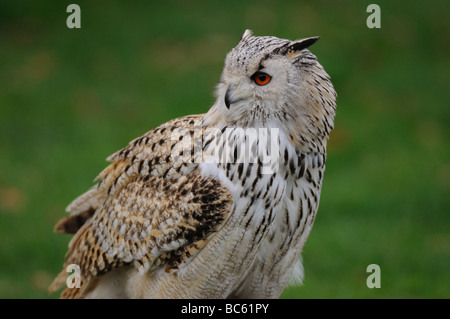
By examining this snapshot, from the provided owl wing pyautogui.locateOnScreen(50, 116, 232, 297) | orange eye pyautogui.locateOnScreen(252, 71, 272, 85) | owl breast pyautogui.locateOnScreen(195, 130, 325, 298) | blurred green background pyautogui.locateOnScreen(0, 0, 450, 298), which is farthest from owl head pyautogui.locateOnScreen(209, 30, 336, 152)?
blurred green background pyautogui.locateOnScreen(0, 0, 450, 298)

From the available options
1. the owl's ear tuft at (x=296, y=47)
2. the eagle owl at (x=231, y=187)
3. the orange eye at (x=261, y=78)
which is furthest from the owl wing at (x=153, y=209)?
the owl's ear tuft at (x=296, y=47)

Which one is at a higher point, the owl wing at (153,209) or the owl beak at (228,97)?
the owl beak at (228,97)

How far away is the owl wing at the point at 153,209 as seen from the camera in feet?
13.4

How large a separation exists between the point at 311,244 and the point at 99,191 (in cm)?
303

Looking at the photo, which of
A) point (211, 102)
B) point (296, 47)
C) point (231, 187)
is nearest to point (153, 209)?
point (231, 187)

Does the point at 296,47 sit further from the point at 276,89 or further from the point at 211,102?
the point at 211,102

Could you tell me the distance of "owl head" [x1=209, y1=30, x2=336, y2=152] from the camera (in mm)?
3828

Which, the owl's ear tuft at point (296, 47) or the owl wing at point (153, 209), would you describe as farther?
the owl wing at point (153, 209)

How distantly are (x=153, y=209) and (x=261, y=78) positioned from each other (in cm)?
111

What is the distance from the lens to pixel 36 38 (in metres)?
10.8

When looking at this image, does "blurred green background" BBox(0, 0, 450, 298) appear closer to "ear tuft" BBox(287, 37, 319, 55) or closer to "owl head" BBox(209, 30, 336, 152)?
"owl head" BBox(209, 30, 336, 152)

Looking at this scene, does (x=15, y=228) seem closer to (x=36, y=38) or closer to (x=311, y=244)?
(x=311, y=244)

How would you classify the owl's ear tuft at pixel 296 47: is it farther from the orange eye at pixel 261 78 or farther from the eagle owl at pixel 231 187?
the orange eye at pixel 261 78

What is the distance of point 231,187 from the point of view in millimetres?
4023
